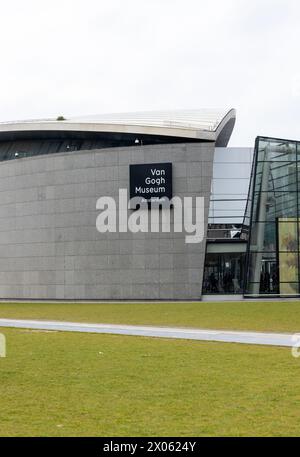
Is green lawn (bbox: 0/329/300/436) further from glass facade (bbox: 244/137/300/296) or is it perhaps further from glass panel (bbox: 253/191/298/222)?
glass panel (bbox: 253/191/298/222)

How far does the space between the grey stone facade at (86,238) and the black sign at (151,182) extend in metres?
0.45

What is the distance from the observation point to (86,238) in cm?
4825

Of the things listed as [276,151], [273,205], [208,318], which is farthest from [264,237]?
[208,318]

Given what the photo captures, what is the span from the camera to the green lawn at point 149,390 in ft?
29.0

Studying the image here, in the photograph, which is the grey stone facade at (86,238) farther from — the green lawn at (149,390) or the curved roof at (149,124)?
the green lawn at (149,390)

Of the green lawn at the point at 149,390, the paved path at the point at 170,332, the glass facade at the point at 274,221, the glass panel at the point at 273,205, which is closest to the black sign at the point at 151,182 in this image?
the glass facade at the point at 274,221

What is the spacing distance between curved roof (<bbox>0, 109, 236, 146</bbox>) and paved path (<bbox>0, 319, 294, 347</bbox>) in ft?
77.3

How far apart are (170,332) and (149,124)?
98.1 feet

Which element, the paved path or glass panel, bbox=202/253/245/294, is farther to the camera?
glass panel, bbox=202/253/245/294

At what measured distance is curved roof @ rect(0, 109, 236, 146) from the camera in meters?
47.8

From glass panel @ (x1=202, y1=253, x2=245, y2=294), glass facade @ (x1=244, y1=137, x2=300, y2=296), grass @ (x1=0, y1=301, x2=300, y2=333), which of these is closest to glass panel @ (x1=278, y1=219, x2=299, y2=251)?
glass facade @ (x1=244, y1=137, x2=300, y2=296)

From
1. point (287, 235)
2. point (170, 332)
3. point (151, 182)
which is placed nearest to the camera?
point (170, 332)

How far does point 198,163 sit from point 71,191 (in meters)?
9.52

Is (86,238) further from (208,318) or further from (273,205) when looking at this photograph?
(208,318)
